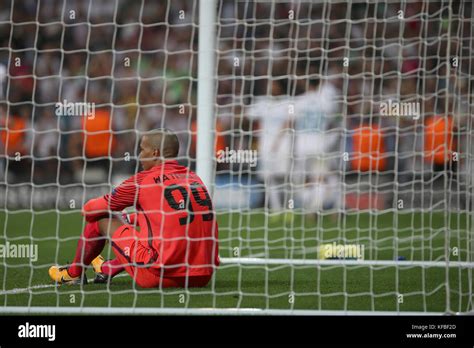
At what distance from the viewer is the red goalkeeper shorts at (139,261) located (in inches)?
249

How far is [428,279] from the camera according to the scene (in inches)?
291

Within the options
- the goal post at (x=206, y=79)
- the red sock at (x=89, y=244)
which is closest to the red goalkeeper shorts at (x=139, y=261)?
the red sock at (x=89, y=244)

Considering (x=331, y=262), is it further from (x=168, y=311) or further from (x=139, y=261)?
(x=168, y=311)

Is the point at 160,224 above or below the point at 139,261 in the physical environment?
above

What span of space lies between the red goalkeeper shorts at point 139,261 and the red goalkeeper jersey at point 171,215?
5 centimetres

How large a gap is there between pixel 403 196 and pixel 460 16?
7721mm

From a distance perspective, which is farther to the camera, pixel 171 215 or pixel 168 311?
pixel 171 215

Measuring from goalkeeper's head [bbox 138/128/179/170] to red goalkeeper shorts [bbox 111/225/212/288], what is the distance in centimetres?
50

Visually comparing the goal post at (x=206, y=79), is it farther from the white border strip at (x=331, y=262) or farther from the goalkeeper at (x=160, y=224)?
the white border strip at (x=331, y=262)

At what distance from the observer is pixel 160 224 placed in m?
6.30

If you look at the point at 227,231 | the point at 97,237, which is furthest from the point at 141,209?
the point at 227,231

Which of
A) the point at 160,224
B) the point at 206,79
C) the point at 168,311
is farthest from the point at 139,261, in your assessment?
the point at 206,79

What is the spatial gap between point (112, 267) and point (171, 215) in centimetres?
64

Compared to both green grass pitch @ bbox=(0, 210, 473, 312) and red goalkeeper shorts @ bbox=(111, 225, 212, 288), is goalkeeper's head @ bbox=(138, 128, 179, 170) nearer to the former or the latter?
red goalkeeper shorts @ bbox=(111, 225, 212, 288)
